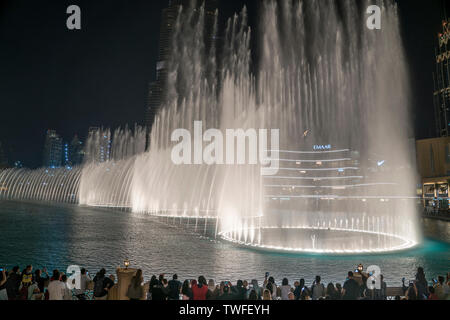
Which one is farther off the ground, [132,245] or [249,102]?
[249,102]

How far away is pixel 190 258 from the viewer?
41.9 ft

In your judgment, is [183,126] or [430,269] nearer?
[430,269]

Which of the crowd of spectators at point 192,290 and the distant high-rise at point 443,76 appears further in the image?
the distant high-rise at point 443,76

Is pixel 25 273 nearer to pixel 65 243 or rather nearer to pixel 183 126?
pixel 65 243

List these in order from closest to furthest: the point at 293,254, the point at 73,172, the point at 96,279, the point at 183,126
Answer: the point at 96,279 → the point at 293,254 → the point at 183,126 → the point at 73,172

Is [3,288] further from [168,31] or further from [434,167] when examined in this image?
[168,31]

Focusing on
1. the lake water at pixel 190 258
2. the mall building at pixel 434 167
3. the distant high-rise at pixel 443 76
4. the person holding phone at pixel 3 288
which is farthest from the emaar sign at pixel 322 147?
the person holding phone at pixel 3 288

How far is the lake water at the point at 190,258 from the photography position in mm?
10844

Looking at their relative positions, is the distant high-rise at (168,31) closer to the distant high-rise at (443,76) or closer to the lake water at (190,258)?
the distant high-rise at (443,76)

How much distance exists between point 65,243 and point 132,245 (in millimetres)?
3114

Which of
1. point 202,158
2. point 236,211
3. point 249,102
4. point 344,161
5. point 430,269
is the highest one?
point 344,161
